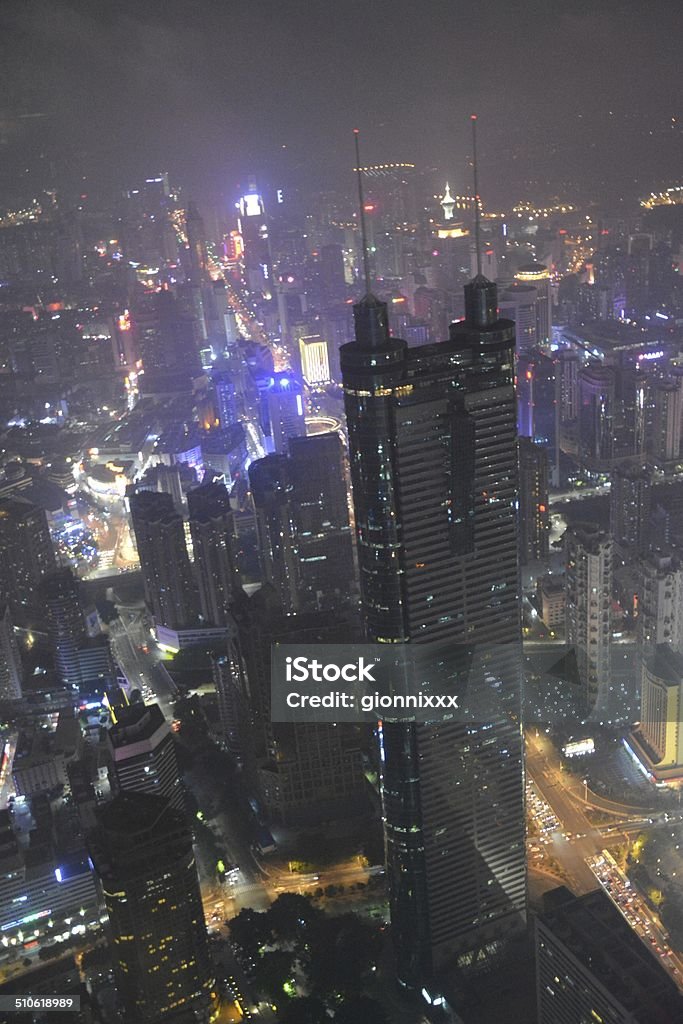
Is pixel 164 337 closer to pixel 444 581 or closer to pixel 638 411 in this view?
pixel 638 411

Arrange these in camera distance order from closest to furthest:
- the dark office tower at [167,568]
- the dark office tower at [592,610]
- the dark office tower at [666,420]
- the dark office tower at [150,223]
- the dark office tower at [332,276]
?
1. the dark office tower at [592,610]
2. the dark office tower at [167,568]
3. the dark office tower at [666,420]
4. the dark office tower at [150,223]
5. the dark office tower at [332,276]

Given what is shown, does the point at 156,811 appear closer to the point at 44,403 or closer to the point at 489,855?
the point at 489,855

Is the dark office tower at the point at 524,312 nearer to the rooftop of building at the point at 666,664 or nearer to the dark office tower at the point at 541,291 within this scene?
the dark office tower at the point at 541,291

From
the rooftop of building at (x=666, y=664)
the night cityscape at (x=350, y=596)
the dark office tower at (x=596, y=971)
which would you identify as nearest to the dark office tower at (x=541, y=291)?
the night cityscape at (x=350, y=596)

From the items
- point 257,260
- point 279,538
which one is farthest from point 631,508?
point 257,260

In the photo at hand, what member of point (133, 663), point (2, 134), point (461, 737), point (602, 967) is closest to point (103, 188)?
point (2, 134)

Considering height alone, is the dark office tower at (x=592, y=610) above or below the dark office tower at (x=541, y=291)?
below

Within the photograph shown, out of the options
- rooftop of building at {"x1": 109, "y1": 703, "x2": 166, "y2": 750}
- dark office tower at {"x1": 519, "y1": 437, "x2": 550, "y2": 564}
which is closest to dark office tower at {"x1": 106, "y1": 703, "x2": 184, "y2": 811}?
rooftop of building at {"x1": 109, "y1": 703, "x2": 166, "y2": 750}

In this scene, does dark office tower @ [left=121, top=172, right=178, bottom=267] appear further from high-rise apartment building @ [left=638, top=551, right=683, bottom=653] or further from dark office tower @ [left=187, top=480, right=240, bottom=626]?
high-rise apartment building @ [left=638, top=551, right=683, bottom=653]
